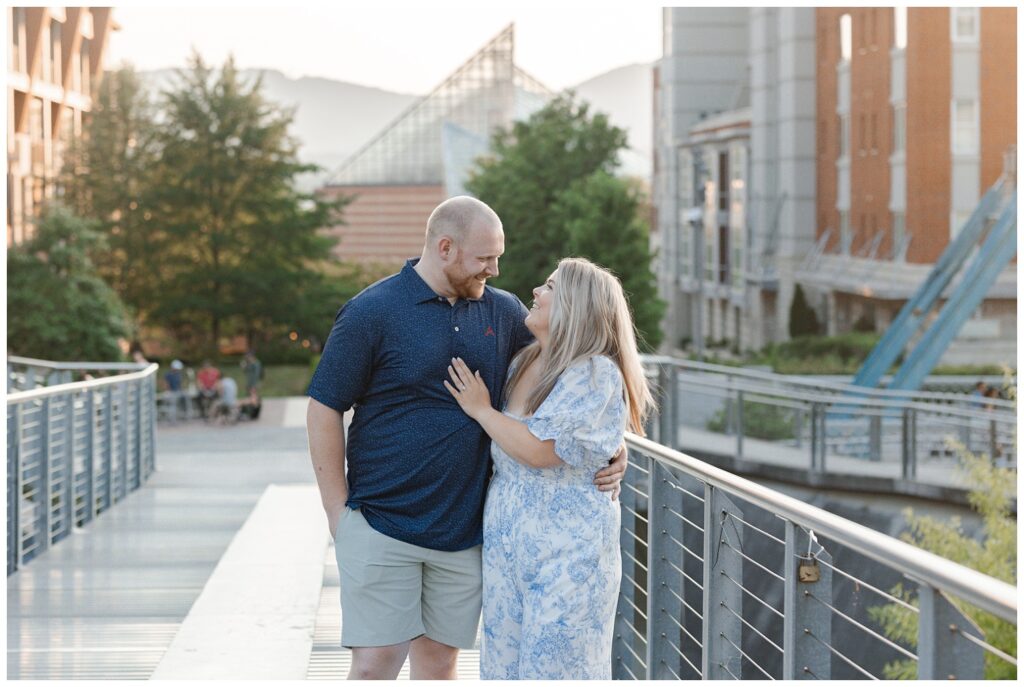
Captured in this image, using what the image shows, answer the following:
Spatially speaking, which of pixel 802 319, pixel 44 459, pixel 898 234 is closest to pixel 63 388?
pixel 44 459

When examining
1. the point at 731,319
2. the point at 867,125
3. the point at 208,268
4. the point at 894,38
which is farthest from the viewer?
the point at 731,319

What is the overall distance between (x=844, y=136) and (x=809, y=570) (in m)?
45.6

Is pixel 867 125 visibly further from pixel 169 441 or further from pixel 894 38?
pixel 169 441

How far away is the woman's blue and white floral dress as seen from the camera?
4301 mm

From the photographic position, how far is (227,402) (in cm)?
3109

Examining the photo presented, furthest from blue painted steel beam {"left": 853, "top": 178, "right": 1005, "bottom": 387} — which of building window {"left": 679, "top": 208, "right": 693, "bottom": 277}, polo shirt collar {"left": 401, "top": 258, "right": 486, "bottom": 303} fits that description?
building window {"left": 679, "top": 208, "right": 693, "bottom": 277}

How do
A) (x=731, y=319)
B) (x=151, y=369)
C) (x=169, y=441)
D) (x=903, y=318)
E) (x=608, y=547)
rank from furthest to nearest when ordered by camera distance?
(x=731, y=319)
(x=903, y=318)
(x=169, y=441)
(x=151, y=369)
(x=608, y=547)

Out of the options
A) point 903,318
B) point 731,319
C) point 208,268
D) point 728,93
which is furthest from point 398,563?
point 728,93

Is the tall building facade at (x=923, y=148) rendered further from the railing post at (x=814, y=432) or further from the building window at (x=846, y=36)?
the railing post at (x=814, y=432)

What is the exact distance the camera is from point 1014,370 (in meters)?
30.1

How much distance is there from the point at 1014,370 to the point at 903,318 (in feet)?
9.32

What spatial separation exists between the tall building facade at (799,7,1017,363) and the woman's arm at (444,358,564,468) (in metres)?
29.9

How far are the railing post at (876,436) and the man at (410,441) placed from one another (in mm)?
15550

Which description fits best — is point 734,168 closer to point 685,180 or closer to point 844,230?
point 685,180
